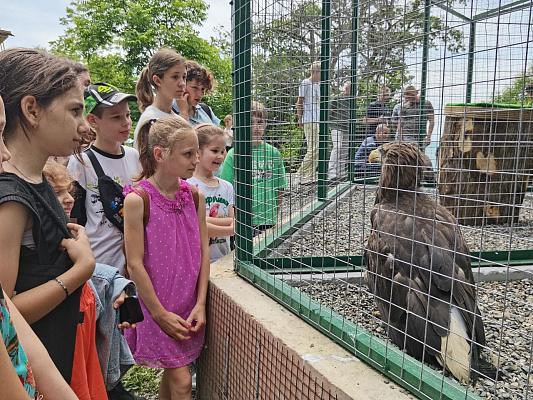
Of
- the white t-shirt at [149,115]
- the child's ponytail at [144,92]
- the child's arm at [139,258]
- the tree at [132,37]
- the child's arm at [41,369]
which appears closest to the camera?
the child's arm at [41,369]

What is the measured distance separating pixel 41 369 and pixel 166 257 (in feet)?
3.81

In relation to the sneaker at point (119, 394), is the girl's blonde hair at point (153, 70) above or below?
above

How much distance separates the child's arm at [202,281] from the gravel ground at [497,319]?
22.1 inches

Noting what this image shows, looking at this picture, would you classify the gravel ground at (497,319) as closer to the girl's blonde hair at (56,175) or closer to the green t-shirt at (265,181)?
the green t-shirt at (265,181)

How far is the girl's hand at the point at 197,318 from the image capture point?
2.46 m

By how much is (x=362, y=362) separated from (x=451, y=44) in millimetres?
1393

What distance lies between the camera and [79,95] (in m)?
1.69

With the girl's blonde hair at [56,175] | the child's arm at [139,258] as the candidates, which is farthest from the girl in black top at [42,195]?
the child's arm at [139,258]

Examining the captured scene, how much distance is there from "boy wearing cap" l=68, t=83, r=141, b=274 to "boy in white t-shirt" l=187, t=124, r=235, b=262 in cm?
51

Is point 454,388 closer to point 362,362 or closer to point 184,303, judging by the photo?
point 362,362

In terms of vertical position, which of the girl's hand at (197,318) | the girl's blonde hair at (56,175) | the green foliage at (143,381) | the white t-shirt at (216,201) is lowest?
the green foliage at (143,381)

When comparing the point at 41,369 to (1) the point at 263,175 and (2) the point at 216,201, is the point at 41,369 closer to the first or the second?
(1) the point at 263,175

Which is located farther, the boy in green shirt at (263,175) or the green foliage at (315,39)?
the boy in green shirt at (263,175)

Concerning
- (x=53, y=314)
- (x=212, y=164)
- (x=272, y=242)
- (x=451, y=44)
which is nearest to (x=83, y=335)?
(x=53, y=314)
